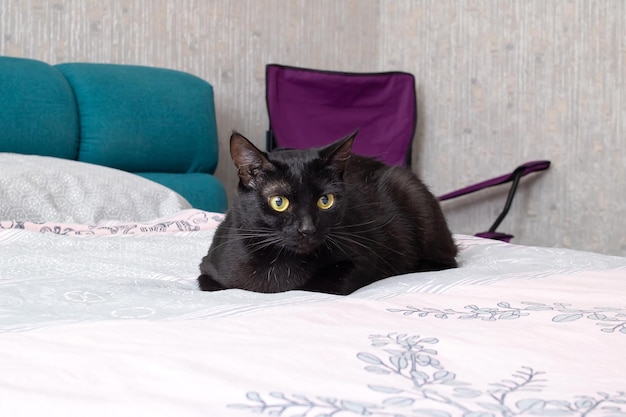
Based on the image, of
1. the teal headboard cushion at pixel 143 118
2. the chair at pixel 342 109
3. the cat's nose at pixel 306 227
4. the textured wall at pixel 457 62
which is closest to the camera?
the cat's nose at pixel 306 227

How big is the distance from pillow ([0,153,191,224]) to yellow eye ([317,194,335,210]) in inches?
37.1

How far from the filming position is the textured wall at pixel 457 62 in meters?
2.71

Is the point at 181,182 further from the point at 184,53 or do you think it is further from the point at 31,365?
the point at 31,365

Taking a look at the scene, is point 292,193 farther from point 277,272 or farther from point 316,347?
point 316,347

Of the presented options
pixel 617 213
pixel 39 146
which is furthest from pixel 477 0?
pixel 39 146

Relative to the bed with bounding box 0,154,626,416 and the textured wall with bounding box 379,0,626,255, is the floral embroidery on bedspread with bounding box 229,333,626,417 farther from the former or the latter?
the textured wall with bounding box 379,0,626,255

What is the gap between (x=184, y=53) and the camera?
2967 mm


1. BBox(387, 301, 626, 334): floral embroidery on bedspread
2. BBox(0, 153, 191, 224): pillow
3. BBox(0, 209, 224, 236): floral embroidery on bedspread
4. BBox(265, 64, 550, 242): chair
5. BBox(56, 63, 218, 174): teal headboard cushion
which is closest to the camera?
BBox(387, 301, 626, 334): floral embroidery on bedspread

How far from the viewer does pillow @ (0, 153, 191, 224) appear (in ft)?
6.09

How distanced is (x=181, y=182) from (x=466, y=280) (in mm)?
1567

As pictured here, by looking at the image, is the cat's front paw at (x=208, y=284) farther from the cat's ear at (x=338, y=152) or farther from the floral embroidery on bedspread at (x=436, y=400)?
the floral embroidery on bedspread at (x=436, y=400)

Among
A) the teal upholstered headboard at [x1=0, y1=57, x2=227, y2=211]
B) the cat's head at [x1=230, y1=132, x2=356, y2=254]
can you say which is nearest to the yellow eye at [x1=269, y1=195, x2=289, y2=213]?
the cat's head at [x1=230, y1=132, x2=356, y2=254]

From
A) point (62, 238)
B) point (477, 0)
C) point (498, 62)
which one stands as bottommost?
point (62, 238)

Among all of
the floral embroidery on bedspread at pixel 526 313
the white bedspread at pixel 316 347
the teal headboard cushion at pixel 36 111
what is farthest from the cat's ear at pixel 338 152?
the teal headboard cushion at pixel 36 111
